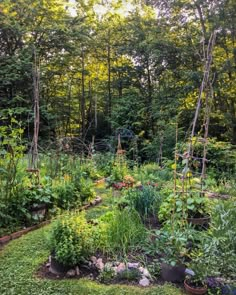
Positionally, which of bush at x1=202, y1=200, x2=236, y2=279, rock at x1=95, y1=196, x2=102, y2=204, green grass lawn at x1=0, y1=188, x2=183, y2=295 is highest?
bush at x1=202, y1=200, x2=236, y2=279

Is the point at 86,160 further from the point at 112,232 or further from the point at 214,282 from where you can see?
the point at 214,282

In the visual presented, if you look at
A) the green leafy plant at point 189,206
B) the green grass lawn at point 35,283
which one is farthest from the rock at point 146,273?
the green leafy plant at point 189,206

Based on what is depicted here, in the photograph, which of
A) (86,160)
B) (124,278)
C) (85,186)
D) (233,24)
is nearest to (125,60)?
(233,24)

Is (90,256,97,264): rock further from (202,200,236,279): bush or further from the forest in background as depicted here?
the forest in background

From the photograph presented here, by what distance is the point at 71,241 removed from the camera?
2.39 meters

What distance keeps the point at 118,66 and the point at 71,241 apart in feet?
34.8

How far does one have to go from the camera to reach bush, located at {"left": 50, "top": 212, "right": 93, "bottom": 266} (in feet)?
7.75

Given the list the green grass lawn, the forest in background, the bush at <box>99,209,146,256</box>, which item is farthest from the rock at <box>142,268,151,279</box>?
the forest in background

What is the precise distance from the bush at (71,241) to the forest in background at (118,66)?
5149mm

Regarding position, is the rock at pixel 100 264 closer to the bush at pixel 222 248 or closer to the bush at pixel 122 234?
the bush at pixel 122 234

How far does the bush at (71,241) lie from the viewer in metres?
2.36

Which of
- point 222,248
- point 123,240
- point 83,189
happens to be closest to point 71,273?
point 123,240

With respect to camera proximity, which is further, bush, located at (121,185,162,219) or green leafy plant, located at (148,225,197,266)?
bush, located at (121,185,162,219)

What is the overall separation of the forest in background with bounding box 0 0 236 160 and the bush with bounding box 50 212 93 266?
515cm
